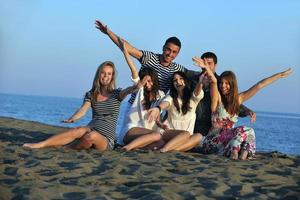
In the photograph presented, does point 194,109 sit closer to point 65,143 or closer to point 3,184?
point 65,143

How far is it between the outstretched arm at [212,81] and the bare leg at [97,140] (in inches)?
68.6

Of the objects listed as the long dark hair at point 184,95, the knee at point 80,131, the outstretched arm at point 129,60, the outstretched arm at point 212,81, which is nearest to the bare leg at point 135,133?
A: the long dark hair at point 184,95

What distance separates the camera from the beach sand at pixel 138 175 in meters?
4.55

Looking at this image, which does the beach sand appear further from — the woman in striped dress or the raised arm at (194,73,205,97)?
the raised arm at (194,73,205,97)

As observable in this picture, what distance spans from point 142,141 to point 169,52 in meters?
1.59

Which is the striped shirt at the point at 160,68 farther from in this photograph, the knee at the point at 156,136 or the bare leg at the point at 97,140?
the bare leg at the point at 97,140

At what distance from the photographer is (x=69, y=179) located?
5145mm

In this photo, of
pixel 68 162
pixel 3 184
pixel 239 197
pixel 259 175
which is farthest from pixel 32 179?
pixel 259 175

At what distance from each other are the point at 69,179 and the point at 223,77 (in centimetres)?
312

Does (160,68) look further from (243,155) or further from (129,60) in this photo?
(243,155)

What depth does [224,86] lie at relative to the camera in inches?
287

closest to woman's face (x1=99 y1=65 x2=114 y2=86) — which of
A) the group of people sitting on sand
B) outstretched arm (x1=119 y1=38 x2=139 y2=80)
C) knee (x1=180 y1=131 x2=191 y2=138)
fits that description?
the group of people sitting on sand

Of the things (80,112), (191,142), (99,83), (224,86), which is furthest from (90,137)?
(224,86)

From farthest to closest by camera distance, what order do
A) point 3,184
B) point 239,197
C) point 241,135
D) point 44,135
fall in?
1. point 44,135
2. point 241,135
3. point 3,184
4. point 239,197
